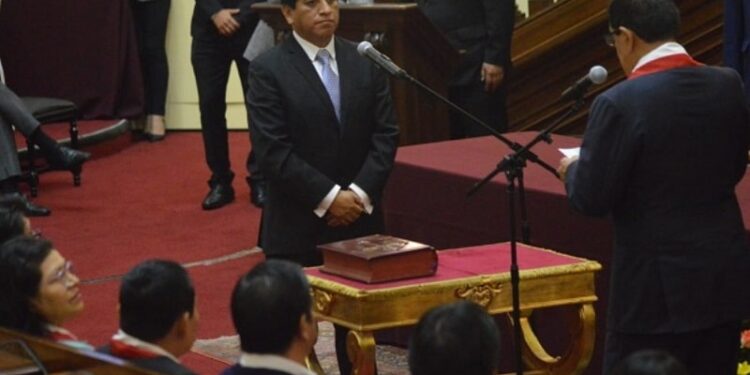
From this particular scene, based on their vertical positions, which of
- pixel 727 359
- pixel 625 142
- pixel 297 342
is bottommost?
pixel 727 359

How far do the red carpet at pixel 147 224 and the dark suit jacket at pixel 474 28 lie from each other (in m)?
1.33

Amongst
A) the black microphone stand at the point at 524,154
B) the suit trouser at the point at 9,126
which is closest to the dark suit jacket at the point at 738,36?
the black microphone stand at the point at 524,154

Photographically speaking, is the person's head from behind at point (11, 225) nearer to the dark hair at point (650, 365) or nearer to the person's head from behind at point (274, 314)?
the person's head from behind at point (274, 314)

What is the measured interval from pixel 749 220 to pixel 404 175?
162cm

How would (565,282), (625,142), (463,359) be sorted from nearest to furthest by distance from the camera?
(463,359) < (625,142) < (565,282)

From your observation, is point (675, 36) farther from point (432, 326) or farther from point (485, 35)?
point (485, 35)

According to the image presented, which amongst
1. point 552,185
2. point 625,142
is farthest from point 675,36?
point 552,185

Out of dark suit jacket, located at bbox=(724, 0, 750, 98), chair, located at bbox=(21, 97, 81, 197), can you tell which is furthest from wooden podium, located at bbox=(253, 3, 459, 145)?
chair, located at bbox=(21, 97, 81, 197)

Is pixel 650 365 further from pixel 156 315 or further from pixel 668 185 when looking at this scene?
pixel 668 185

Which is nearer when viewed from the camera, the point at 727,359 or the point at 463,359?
the point at 463,359

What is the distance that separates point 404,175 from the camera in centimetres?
618


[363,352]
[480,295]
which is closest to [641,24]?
[480,295]

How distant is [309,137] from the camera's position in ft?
17.0

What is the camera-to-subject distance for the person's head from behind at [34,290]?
12.8ft
